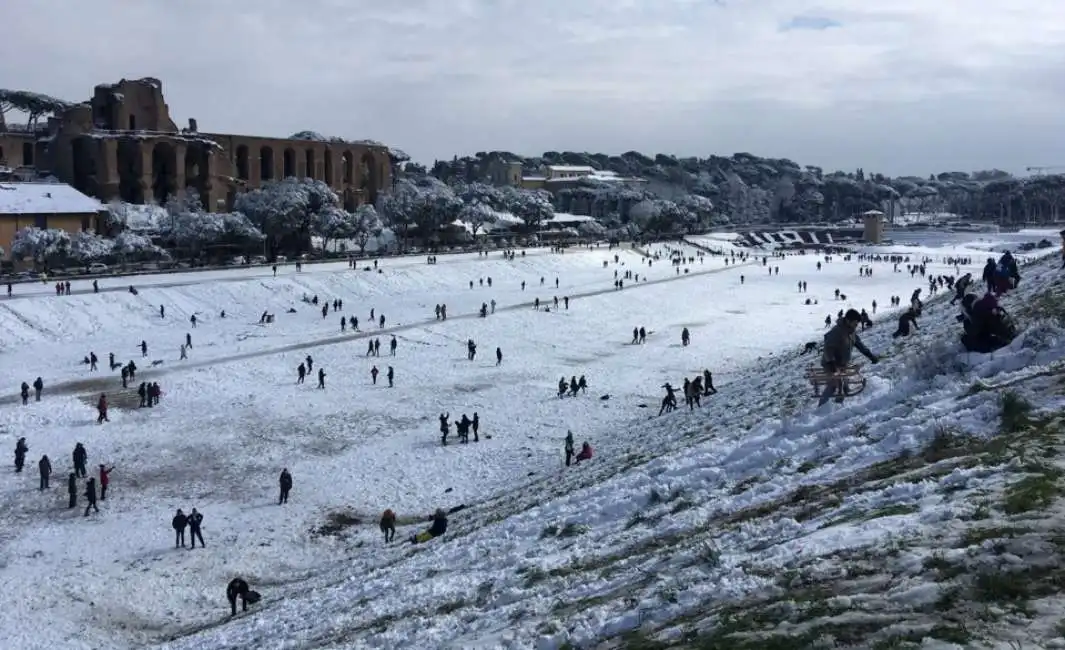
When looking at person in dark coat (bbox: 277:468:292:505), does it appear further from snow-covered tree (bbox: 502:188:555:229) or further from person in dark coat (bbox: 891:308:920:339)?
snow-covered tree (bbox: 502:188:555:229)

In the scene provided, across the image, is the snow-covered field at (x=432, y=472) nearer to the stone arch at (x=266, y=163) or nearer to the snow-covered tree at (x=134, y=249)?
the snow-covered tree at (x=134, y=249)

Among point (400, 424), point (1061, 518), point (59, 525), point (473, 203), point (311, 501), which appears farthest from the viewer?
point (473, 203)

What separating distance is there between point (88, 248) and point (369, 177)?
45926 mm

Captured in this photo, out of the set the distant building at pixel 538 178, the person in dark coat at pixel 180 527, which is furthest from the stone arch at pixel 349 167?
the person in dark coat at pixel 180 527

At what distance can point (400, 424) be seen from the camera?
79.7 ft

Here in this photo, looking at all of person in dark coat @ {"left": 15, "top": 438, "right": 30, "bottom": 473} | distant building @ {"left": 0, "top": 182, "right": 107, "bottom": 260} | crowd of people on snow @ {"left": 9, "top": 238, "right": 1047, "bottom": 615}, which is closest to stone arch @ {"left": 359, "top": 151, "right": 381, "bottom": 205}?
distant building @ {"left": 0, "top": 182, "right": 107, "bottom": 260}

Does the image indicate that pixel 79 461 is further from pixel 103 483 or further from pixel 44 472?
pixel 103 483

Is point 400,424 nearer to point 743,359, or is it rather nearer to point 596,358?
point 596,358

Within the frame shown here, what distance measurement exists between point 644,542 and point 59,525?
1228 cm

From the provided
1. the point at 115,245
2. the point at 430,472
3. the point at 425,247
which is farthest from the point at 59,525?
the point at 425,247

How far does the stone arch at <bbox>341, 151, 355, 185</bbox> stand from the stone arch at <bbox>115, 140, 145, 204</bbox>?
964 inches

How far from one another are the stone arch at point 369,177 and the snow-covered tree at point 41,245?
4530 cm

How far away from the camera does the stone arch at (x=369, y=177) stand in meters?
90.8

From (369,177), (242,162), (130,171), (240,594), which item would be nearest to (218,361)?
(240,594)
